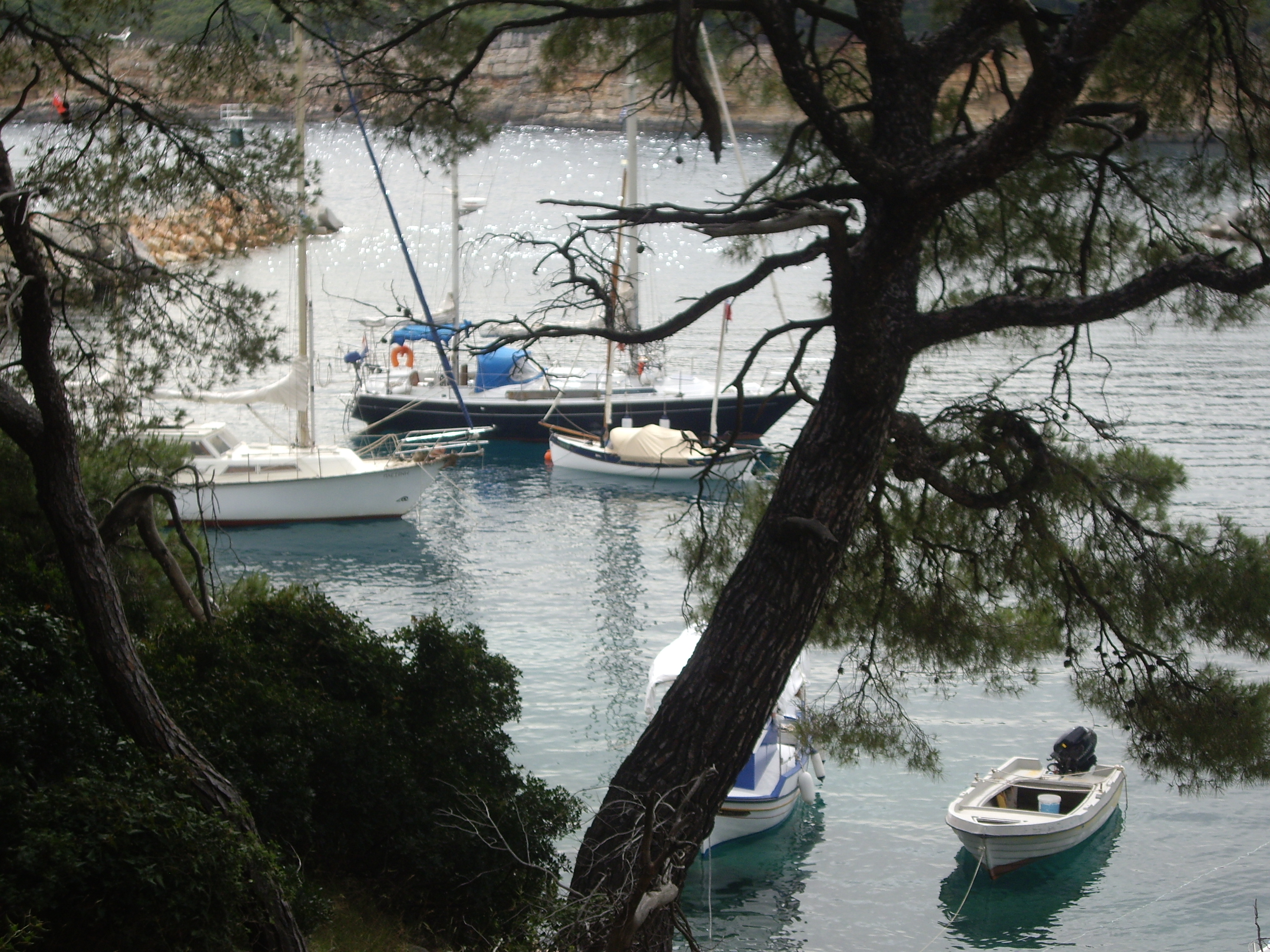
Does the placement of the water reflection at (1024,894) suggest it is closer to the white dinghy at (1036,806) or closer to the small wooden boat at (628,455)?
the white dinghy at (1036,806)

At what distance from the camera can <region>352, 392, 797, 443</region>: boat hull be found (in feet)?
86.2

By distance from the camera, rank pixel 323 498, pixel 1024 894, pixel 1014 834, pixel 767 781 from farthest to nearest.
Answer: pixel 323 498 → pixel 767 781 → pixel 1024 894 → pixel 1014 834

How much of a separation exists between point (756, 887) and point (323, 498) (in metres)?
12.9

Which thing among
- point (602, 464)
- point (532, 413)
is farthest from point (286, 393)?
point (532, 413)

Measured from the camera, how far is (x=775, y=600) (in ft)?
15.4

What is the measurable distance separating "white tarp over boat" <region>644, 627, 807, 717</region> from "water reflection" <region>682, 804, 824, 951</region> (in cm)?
120

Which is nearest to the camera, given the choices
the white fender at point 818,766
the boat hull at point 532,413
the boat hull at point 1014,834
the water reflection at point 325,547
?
the boat hull at point 1014,834

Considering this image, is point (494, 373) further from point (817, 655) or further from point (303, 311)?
point (817, 655)

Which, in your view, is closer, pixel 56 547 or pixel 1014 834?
pixel 56 547

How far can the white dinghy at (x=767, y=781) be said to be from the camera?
12.3m

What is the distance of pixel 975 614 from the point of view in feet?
21.3

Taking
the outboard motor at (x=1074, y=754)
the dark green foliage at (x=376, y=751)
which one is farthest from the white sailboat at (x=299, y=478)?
the dark green foliage at (x=376, y=751)

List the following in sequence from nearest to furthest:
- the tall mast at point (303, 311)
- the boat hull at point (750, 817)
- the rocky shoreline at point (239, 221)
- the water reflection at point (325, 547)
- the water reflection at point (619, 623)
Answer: the rocky shoreline at point (239, 221), the boat hull at point (750, 817), the water reflection at point (619, 623), the tall mast at point (303, 311), the water reflection at point (325, 547)

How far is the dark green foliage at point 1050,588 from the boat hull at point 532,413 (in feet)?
61.4
